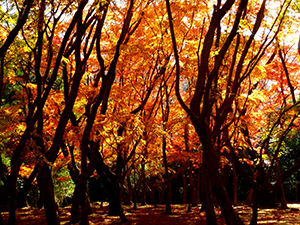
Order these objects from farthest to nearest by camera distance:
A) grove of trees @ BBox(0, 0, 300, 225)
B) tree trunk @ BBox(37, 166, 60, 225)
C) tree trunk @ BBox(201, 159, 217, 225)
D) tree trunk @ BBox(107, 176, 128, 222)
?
1. tree trunk @ BBox(107, 176, 128, 222)
2. tree trunk @ BBox(201, 159, 217, 225)
3. tree trunk @ BBox(37, 166, 60, 225)
4. grove of trees @ BBox(0, 0, 300, 225)

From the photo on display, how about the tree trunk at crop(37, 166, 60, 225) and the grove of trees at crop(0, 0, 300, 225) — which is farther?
the tree trunk at crop(37, 166, 60, 225)

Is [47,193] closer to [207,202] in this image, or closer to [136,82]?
[207,202]

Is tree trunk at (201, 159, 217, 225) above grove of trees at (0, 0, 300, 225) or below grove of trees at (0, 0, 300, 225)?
below

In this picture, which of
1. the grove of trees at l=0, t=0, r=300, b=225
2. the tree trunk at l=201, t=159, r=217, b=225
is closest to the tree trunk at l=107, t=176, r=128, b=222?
the grove of trees at l=0, t=0, r=300, b=225

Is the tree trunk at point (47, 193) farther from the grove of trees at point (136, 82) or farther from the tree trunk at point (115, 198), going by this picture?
the tree trunk at point (115, 198)

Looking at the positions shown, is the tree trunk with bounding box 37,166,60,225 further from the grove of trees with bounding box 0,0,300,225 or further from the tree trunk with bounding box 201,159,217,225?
the tree trunk with bounding box 201,159,217,225

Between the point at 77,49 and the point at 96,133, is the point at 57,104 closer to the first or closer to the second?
the point at 96,133

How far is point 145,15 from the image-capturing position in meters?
9.22

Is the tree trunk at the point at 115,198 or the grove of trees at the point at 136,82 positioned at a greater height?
the grove of trees at the point at 136,82

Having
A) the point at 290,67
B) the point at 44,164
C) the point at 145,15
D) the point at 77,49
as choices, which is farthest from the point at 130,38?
the point at 290,67

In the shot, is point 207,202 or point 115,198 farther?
point 115,198

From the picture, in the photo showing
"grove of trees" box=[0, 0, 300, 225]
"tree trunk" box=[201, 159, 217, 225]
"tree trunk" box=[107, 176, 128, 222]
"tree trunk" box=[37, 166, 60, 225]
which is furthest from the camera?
"tree trunk" box=[107, 176, 128, 222]

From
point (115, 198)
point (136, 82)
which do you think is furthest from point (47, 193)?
point (136, 82)

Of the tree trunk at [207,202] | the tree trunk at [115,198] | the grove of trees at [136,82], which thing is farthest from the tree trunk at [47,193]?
the tree trunk at [115,198]
